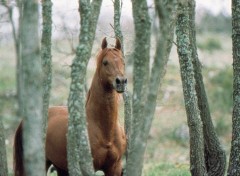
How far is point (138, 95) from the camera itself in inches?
263

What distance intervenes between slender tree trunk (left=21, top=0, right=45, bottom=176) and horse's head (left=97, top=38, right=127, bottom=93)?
9.05 feet

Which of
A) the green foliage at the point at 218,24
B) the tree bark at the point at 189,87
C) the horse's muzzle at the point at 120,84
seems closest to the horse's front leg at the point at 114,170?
the tree bark at the point at 189,87

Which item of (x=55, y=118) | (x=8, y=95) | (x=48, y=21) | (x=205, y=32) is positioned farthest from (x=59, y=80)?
(x=48, y=21)

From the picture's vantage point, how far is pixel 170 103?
82.4ft

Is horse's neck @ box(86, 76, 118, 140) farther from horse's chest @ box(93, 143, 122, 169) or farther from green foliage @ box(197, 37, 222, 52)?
green foliage @ box(197, 37, 222, 52)

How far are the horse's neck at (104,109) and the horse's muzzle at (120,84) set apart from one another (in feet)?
2.11

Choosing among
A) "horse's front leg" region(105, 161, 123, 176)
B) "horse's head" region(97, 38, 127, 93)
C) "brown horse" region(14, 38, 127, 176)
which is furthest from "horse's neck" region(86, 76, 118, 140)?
"horse's front leg" region(105, 161, 123, 176)

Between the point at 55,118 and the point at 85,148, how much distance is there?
145 inches

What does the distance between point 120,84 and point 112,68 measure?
1.59 ft

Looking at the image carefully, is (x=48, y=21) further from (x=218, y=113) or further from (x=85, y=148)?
(x=218, y=113)

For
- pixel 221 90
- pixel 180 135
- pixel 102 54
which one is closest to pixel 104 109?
pixel 102 54

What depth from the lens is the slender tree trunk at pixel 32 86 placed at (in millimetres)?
5723

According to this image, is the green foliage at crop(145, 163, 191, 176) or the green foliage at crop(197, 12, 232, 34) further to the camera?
the green foliage at crop(197, 12, 232, 34)

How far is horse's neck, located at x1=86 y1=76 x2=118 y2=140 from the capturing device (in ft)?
30.1
